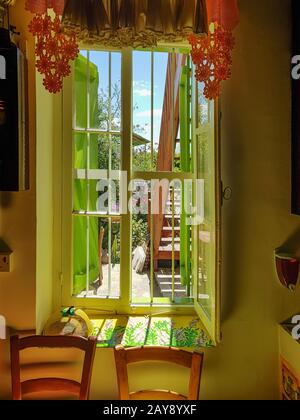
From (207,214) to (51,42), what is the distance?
982mm

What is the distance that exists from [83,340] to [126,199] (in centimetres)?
74

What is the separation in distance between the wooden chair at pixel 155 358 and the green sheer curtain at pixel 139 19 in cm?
120

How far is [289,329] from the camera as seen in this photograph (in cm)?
149

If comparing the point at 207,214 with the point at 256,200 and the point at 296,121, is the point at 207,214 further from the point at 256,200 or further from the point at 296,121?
the point at 296,121

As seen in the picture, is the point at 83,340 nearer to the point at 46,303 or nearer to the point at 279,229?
the point at 46,303

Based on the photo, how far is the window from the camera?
1700mm

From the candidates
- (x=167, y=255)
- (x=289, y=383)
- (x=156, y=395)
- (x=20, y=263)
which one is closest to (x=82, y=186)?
(x=20, y=263)

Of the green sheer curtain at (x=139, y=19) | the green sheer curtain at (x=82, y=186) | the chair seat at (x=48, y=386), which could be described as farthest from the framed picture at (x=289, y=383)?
the green sheer curtain at (x=139, y=19)

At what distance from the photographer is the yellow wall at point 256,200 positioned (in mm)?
1553

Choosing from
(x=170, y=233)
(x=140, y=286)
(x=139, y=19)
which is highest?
(x=139, y=19)

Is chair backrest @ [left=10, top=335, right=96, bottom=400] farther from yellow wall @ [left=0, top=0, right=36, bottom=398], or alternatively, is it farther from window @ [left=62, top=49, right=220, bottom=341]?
window @ [left=62, top=49, right=220, bottom=341]

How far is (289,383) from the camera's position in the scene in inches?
56.7

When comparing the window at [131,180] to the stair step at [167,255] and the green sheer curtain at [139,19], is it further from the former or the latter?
the green sheer curtain at [139,19]
